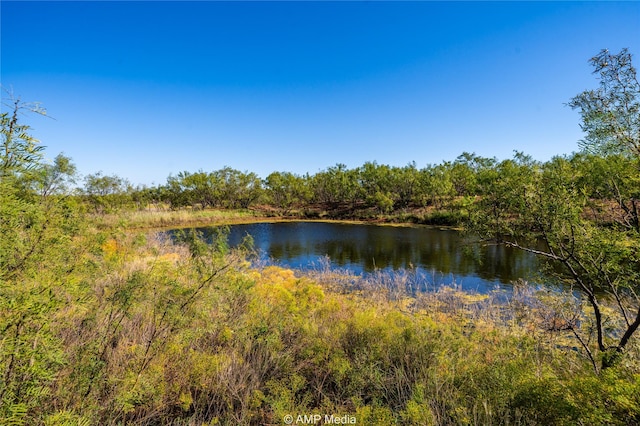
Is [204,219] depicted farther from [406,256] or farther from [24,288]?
[24,288]

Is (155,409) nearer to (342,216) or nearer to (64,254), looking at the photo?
(64,254)

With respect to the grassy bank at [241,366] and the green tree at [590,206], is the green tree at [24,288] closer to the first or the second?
the grassy bank at [241,366]

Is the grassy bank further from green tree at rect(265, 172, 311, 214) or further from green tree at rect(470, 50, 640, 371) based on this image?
green tree at rect(265, 172, 311, 214)

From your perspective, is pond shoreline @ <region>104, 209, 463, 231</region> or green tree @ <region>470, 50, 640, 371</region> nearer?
green tree @ <region>470, 50, 640, 371</region>

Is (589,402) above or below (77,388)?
above

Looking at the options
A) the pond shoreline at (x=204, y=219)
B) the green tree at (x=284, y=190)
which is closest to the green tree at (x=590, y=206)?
the pond shoreline at (x=204, y=219)

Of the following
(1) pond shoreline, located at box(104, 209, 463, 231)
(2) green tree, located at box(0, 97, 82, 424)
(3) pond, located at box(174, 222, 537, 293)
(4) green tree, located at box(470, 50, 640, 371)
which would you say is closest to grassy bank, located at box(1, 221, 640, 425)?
(2) green tree, located at box(0, 97, 82, 424)

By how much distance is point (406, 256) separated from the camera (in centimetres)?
1866

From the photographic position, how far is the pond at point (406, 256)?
13961mm

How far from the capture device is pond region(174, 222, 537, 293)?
550 inches

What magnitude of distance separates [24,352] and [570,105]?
550 centimetres

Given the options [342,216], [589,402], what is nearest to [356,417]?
[589,402]

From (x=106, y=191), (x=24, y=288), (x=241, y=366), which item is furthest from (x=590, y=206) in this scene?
(x=106, y=191)

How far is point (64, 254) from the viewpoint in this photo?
2719 millimetres
